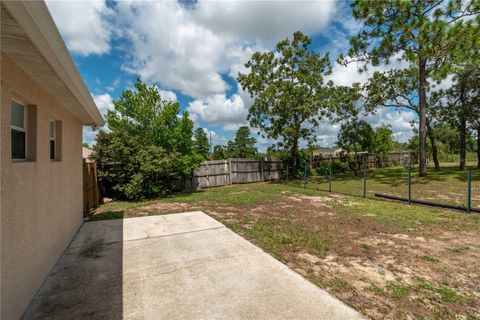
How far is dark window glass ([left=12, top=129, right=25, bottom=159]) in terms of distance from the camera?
2848mm

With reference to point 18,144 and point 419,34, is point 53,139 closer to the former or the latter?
point 18,144

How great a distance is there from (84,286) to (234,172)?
12.4 metres

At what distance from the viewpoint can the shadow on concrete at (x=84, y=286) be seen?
2.54 meters

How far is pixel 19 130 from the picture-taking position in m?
3.05

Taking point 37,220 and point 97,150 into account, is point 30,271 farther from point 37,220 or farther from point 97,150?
point 97,150

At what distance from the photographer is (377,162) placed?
24.9m

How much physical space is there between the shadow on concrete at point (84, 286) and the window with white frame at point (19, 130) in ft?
5.52

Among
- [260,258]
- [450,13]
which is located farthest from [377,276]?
[450,13]

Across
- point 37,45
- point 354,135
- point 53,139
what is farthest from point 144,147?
point 354,135

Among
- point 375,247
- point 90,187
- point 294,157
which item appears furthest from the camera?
point 294,157

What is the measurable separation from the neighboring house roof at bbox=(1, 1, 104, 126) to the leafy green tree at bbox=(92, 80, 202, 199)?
21.6 ft

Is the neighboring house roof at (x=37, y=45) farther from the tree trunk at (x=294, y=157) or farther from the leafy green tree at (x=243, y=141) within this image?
the leafy green tree at (x=243, y=141)

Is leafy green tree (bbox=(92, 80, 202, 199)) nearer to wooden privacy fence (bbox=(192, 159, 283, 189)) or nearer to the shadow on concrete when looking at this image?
wooden privacy fence (bbox=(192, 159, 283, 189))

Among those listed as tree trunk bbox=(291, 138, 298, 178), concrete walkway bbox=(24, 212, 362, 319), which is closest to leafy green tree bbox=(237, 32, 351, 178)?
tree trunk bbox=(291, 138, 298, 178)
